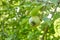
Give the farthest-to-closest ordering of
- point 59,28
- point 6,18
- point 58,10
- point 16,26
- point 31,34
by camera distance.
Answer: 1. point 6,18
2. point 16,26
3. point 31,34
4. point 58,10
5. point 59,28

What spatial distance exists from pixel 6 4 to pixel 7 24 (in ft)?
1.87

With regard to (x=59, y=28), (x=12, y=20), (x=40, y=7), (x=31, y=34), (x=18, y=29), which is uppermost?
(x=12, y=20)

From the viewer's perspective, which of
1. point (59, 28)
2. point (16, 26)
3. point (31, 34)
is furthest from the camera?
point (16, 26)

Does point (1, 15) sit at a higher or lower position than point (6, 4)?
higher

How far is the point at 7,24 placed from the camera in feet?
7.43

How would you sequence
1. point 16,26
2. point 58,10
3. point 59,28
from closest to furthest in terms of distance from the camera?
point 59,28 → point 58,10 → point 16,26

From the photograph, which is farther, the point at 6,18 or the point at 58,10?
the point at 6,18

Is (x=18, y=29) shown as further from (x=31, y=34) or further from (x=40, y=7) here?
(x=40, y=7)

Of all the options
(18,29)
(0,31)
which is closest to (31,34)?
(18,29)

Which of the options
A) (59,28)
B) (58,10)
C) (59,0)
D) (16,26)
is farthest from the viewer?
(16,26)

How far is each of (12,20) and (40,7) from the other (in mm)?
1106

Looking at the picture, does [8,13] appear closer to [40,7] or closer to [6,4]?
[6,4]

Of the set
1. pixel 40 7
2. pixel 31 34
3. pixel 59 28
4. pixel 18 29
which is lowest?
pixel 59 28

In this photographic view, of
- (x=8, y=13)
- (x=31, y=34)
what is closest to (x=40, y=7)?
(x=31, y=34)
